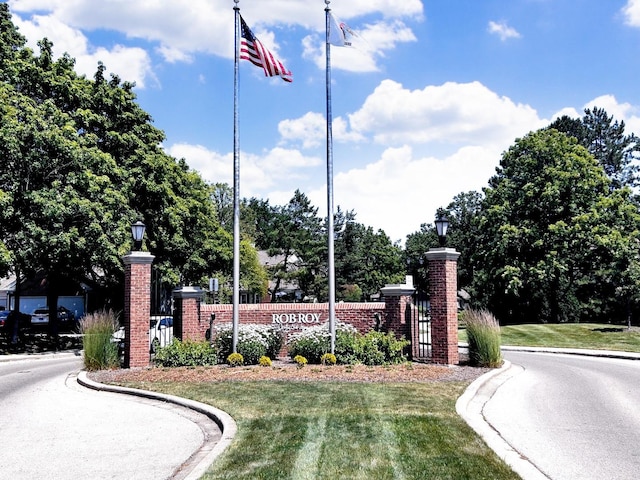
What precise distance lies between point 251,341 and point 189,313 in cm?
236

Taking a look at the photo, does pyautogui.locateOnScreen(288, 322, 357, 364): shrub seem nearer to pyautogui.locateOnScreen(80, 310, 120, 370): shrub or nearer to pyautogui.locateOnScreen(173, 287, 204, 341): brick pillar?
pyautogui.locateOnScreen(173, 287, 204, 341): brick pillar

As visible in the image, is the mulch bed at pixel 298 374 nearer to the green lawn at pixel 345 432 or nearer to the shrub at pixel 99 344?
the shrub at pixel 99 344

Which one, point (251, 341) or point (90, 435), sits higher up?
point (251, 341)

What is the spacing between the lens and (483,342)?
51.3ft

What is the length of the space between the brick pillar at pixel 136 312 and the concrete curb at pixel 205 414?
61.6 inches

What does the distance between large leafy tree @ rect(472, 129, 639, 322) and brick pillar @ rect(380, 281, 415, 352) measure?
74.0ft

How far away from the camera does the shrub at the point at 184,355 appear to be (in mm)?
15836

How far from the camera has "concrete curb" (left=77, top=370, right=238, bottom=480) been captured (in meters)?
6.71

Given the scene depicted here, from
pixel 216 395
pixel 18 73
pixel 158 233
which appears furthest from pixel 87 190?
pixel 216 395

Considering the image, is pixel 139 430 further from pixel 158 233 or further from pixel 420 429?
pixel 158 233

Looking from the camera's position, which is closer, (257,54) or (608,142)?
(257,54)

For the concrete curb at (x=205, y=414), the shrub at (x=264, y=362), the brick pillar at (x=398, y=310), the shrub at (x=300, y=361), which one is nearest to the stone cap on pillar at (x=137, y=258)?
the concrete curb at (x=205, y=414)

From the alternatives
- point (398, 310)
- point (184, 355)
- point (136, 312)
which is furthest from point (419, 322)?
point (136, 312)

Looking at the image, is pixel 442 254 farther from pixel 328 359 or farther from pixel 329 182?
pixel 328 359
